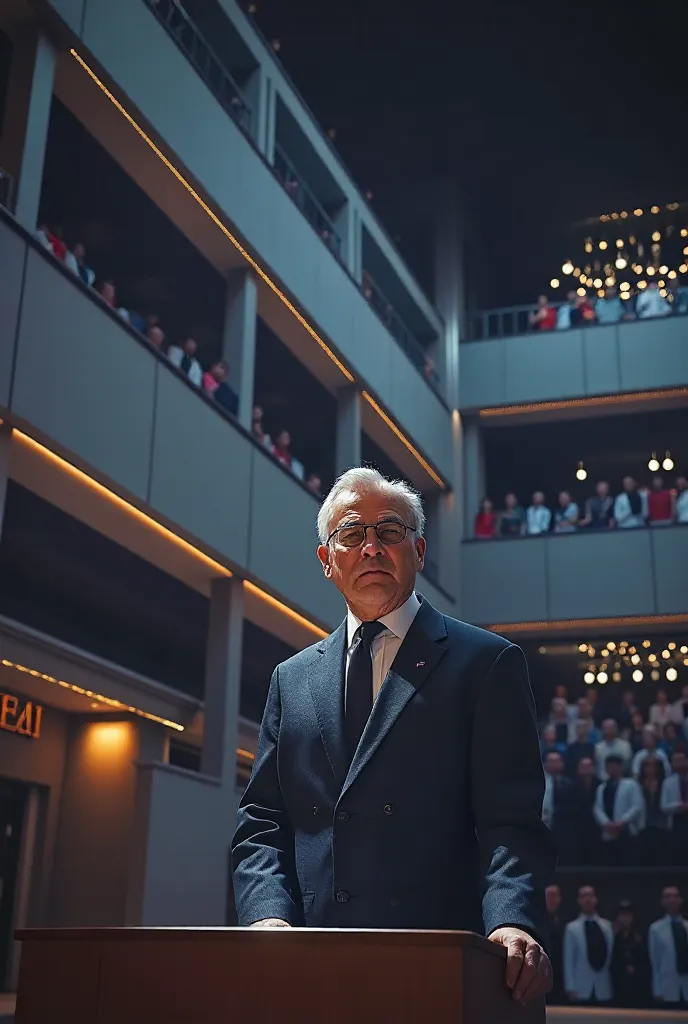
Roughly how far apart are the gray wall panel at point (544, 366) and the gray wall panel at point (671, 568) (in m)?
2.78

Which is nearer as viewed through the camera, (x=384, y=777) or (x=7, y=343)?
(x=384, y=777)

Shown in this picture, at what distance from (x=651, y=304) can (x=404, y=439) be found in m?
4.76

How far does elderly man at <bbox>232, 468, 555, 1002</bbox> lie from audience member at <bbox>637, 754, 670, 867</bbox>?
1093 cm

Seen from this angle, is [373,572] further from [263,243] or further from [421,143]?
[421,143]

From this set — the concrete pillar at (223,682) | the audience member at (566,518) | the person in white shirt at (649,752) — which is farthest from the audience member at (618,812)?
the audience member at (566,518)

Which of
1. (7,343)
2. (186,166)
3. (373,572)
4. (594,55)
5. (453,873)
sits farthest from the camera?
(594,55)

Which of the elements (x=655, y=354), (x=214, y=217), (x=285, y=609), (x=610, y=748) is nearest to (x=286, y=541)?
(x=285, y=609)

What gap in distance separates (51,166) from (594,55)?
9050mm

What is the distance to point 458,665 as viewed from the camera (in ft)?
8.58

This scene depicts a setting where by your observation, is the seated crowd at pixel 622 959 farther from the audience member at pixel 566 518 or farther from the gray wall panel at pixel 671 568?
the audience member at pixel 566 518

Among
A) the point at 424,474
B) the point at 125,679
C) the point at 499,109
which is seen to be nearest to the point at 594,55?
the point at 499,109

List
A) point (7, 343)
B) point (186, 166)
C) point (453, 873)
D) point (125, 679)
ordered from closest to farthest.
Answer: point (453, 873), point (7, 343), point (186, 166), point (125, 679)

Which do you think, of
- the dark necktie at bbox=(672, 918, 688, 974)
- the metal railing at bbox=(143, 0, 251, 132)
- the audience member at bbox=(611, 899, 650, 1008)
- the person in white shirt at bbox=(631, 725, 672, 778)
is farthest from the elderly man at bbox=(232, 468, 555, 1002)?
the person in white shirt at bbox=(631, 725, 672, 778)

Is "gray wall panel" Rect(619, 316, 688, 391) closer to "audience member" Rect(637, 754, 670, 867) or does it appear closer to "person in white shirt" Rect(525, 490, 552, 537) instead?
"person in white shirt" Rect(525, 490, 552, 537)
